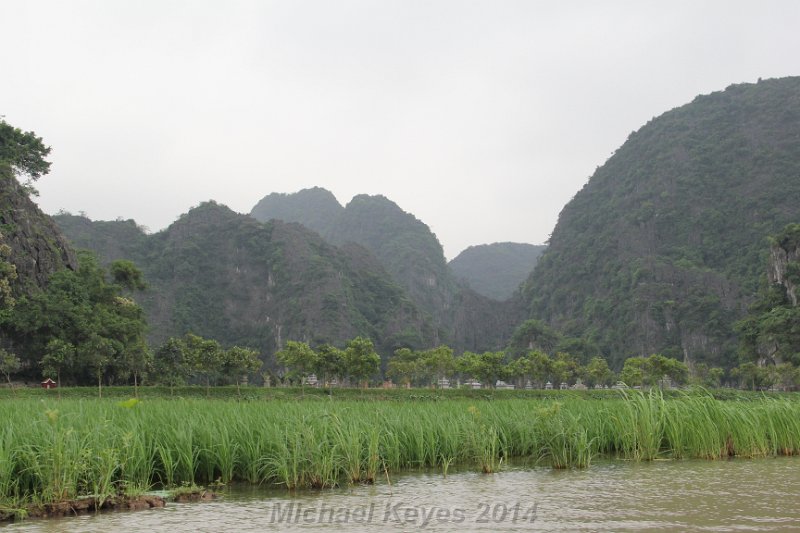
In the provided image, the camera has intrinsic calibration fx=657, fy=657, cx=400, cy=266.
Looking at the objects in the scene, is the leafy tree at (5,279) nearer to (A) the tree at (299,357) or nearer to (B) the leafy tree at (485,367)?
(A) the tree at (299,357)

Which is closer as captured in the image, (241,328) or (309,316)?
(309,316)

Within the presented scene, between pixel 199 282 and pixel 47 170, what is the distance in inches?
2209

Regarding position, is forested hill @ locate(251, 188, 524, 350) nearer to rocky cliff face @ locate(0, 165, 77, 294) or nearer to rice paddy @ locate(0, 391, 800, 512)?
rocky cliff face @ locate(0, 165, 77, 294)

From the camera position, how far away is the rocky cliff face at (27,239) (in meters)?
35.9

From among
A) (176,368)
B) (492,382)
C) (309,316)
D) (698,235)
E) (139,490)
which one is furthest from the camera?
(698,235)

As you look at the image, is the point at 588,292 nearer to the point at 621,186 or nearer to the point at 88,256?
the point at 621,186

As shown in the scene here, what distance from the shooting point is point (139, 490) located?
608 centimetres

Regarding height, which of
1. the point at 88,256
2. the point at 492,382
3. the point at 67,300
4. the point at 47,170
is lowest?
the point at 492,382

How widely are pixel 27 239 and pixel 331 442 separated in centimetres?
3651

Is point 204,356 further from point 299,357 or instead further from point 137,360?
point 299,357

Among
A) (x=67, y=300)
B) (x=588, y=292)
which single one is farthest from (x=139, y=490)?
(x=588, y=292)

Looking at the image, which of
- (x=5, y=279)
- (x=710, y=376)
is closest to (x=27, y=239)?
(x=5, y=279)

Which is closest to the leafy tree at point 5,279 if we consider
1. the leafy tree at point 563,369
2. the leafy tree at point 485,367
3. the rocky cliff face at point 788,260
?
the leafy tree at point 485,367

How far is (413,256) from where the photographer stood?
142625 mm
